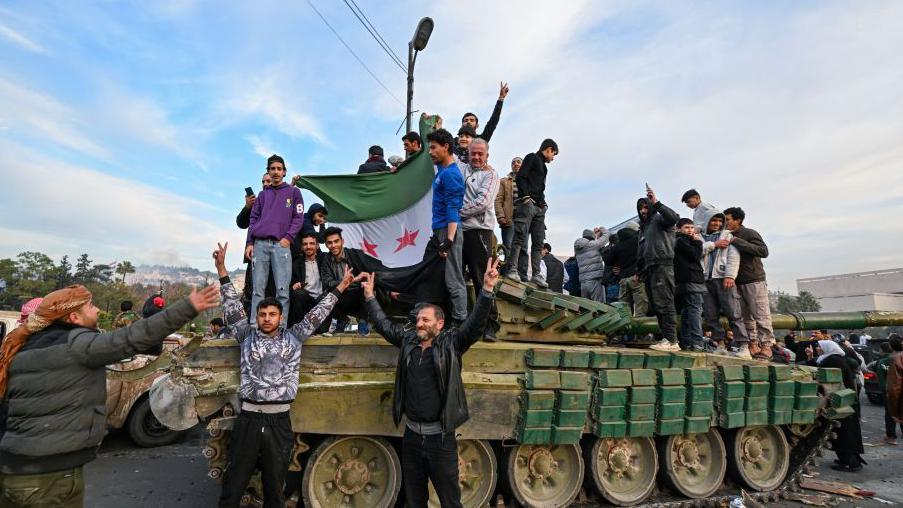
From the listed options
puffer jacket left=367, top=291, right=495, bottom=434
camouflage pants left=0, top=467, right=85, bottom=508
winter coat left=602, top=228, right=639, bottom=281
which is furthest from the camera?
winter coat left=602, top=228, right=639, bottom=281

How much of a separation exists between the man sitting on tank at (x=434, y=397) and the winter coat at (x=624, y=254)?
5.81 metres

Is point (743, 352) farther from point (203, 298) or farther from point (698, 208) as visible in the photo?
point (203, 298)

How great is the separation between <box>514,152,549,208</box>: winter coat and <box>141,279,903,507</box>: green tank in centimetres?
163

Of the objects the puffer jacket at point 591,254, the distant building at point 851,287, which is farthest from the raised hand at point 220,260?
the distant building at point 851,287

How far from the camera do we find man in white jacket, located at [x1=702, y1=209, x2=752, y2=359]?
7.02 metres

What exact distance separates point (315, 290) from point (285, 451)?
2.18 meters

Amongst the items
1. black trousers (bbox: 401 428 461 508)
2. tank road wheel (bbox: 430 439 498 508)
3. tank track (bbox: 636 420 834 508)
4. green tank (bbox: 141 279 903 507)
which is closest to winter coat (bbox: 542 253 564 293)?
green tank (bbox: 141 279 903 507)

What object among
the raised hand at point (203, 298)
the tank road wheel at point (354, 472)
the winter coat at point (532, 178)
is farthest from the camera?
the winter coat at point (532, 178)

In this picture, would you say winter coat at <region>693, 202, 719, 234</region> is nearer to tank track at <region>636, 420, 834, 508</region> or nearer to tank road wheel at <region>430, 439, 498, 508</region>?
tank track at <region>636, 420, 834, 508</region>

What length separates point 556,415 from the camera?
535cm

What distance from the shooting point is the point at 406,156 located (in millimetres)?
7172

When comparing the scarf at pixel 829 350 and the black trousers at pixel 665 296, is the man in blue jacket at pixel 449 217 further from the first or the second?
the scarf at pixel 829 350

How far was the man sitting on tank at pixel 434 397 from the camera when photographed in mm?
3744

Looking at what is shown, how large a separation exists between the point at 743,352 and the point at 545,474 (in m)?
3.51
